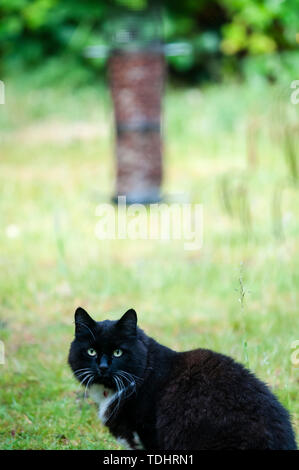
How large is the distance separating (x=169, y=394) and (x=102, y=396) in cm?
30

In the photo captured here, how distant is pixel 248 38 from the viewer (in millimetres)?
12062

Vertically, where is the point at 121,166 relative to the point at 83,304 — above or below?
above

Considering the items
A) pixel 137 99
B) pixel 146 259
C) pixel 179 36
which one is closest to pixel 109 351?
pixel 146 259

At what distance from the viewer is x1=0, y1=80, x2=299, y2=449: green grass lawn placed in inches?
133

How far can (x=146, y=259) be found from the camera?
5492 mm

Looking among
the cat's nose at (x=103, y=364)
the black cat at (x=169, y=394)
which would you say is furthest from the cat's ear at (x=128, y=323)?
the cat's nose at (x=103, y=364)

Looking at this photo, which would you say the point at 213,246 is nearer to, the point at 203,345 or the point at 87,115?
the point at 203,345

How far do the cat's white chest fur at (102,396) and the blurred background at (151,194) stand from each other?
0.24 meters

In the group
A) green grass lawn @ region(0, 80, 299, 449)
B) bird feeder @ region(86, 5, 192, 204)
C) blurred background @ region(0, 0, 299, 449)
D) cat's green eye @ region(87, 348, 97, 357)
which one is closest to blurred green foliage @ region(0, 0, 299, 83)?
blurred background @ region(0, 0, 299, 449)

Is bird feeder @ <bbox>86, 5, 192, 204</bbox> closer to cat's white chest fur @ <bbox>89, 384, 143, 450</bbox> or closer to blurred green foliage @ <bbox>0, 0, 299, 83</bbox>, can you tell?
cat's white chest fur @ <bbox>89, 384, 143, 450</bbox>

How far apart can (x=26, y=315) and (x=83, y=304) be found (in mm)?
369

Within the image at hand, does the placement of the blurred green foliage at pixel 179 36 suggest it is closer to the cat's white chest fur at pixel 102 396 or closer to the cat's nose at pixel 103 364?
the cat's white chest fur at pixel 102 396

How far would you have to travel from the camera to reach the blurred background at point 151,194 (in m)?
3.62
